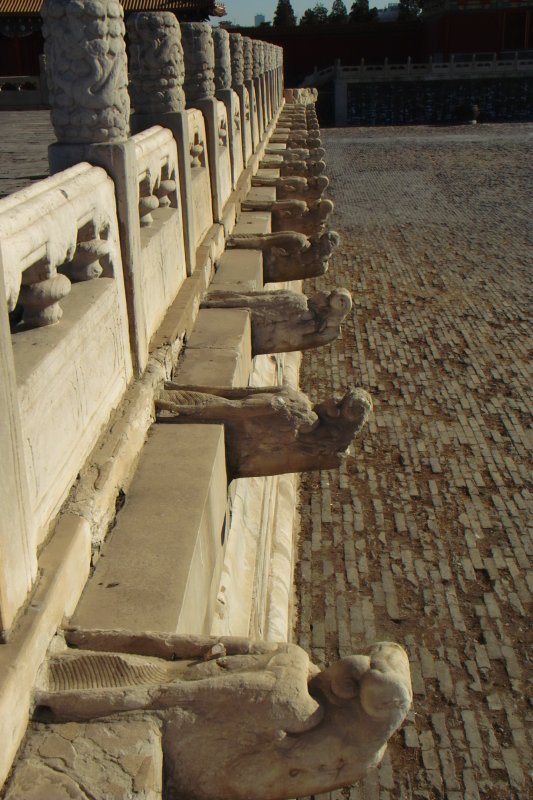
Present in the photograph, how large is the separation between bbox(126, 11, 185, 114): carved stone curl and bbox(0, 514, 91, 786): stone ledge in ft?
11.7

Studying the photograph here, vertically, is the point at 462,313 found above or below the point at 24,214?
below

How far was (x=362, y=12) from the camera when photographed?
50969mm

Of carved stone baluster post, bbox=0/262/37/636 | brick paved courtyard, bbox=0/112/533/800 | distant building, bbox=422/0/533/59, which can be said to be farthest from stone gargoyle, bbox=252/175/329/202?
distant building, bbox=422/0/533/59

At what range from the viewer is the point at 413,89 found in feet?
123

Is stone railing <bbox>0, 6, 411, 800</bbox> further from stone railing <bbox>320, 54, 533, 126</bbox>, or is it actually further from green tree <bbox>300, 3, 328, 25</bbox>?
green tree <bbox>300, 3, 328, 25</bbox>

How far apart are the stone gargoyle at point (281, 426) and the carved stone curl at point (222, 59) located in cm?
541

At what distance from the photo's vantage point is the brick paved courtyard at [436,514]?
4.62 metres

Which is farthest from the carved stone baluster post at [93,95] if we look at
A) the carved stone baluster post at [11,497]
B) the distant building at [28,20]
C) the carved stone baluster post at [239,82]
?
the distant building at [28,20]

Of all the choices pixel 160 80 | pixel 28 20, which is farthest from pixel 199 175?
pixel 28 20

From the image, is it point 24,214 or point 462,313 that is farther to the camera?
point 462,313

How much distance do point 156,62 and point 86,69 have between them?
2100 millimetres

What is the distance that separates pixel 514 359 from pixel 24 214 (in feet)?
26.1

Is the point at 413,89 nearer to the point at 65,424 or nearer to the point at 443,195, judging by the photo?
the point at 443,195

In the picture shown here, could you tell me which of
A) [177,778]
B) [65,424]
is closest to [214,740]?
[177,778]
